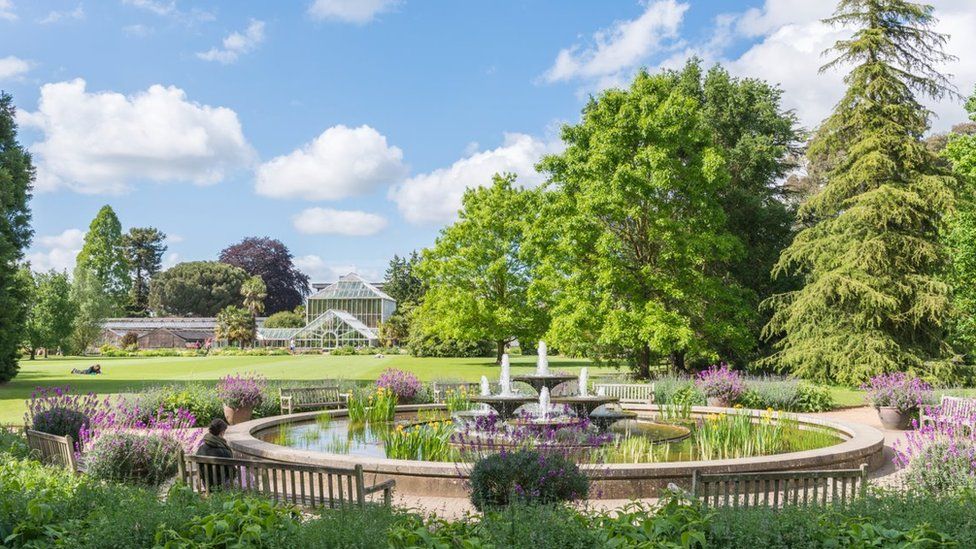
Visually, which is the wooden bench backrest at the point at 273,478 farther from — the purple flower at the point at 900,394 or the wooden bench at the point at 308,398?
the purple flower at the point at 900,394

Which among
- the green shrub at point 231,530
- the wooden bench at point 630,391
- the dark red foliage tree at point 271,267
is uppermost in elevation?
the dark red foliage tree at point 271,267

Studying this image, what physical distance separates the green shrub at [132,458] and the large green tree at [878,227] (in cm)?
2016

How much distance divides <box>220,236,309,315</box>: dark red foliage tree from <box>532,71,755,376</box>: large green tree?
262 ft

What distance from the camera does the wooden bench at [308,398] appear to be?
1675 cm

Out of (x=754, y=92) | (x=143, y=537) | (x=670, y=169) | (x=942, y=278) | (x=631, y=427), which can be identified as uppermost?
(x=754, y=92)

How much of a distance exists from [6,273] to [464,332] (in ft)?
68.5

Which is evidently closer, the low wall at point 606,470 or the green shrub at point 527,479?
the green shrub at point 527,479

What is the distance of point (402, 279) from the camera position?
7669 centimetres

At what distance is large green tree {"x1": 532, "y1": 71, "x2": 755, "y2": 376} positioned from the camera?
81.9ft

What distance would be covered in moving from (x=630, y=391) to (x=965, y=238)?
14.4 metres

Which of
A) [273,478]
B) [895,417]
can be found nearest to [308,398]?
[273,478]

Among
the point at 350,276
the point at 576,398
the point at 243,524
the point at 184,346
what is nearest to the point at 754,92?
the point at 576,398

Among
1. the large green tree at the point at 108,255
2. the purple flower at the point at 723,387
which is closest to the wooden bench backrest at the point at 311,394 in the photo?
the purple flower at the point at 723,387

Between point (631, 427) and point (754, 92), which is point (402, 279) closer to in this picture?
point (754, 92)
